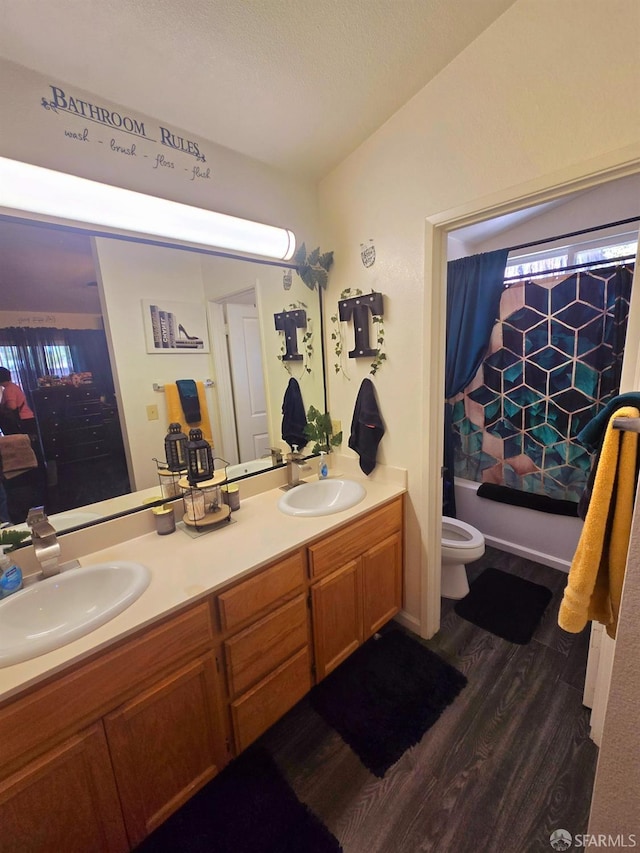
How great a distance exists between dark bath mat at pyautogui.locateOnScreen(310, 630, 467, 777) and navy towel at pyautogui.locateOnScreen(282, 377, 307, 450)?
1.16 metres

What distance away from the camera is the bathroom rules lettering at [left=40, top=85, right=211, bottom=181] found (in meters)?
→ 1.18

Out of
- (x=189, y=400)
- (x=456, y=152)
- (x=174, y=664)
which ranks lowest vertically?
(x=174, y=664)

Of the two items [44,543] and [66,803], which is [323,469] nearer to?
[44,543]

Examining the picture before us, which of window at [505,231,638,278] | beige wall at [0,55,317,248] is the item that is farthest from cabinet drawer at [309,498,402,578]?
window at [505,231,638,278]

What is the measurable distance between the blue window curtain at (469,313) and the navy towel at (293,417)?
1.39 m

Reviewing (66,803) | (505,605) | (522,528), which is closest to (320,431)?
(505,605)

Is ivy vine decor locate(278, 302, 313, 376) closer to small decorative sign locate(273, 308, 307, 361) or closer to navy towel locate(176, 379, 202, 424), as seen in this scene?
small decorative sign locate(273, 308, 307, 361)

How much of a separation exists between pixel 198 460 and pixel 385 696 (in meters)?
1.34

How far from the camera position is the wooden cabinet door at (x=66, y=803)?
2.72 feet

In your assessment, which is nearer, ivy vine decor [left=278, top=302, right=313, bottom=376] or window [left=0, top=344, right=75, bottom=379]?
window [left=0, top=344, right=75, bottom=379]

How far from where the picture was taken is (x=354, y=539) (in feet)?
5.20

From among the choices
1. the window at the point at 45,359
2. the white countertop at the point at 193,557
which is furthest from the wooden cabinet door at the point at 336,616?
the window at the point at 45,359

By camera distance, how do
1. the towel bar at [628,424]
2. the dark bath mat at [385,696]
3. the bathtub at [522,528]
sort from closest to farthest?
the towel bar at [628,424] → the dark bath mat at [385,696] → the bathtub at [522,528]

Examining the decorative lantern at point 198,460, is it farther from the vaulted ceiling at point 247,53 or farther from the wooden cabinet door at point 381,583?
the vaulted ceiling at point 247,53
